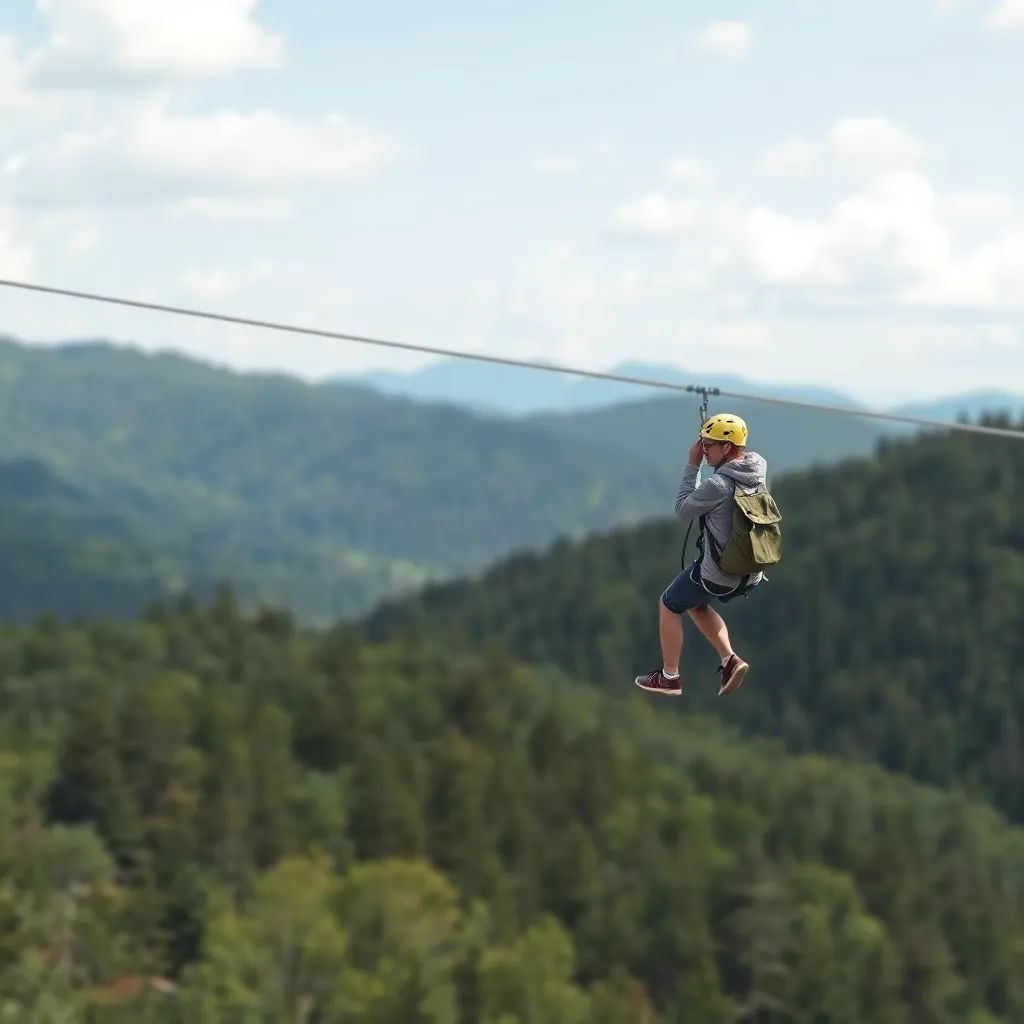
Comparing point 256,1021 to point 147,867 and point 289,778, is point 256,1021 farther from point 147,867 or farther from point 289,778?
point 289,778

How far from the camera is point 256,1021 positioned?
9581cm

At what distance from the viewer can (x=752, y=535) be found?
14133 mm

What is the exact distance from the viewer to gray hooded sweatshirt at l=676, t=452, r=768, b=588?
1425 centimetres

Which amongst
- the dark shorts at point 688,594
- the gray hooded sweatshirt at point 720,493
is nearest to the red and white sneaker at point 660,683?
the dark shorts at point 688,594

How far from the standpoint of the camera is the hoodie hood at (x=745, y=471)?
46.8 feet

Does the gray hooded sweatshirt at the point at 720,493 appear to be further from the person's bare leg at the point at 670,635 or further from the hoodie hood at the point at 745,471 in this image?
the person's bare leg at the point at 670,635

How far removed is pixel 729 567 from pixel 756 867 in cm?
12404

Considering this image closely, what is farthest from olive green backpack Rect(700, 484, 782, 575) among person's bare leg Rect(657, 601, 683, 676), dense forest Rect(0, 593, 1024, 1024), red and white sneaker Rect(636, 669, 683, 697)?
dense forest Rect(0, 593, 1024, 1024)

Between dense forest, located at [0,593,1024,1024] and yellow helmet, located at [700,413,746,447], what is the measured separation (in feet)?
255

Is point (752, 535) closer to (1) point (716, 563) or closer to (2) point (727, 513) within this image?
(2) point (727, 513)

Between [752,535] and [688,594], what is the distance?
120cm

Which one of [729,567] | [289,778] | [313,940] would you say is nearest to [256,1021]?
[313,940]

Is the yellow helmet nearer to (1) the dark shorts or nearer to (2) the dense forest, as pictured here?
(1) the dark shorts

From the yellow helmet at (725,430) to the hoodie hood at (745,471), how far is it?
0.16 metres
